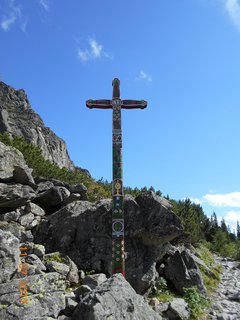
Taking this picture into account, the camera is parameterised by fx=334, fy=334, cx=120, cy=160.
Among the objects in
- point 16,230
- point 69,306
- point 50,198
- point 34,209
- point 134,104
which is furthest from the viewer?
point 50,198

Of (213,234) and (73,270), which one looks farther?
(213,234)

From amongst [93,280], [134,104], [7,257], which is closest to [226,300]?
[93,280]

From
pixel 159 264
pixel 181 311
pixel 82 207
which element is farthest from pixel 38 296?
pixel 159 264

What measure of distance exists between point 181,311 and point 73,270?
4698 mm

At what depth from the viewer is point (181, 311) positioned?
1358 cm

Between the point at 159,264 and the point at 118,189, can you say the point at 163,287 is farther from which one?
the point at 118,189

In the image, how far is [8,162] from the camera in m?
20.1

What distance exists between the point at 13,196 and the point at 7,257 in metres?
6.51

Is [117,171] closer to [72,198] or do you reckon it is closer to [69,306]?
[72,198]

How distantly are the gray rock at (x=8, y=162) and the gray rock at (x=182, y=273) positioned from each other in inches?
392

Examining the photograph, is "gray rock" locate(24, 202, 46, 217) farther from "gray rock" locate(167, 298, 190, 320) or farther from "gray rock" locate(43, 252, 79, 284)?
"gray rock" locate(167, 298, 190, 320)

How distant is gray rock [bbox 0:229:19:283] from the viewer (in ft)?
31.9

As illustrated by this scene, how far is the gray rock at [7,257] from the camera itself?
9716 millimetres

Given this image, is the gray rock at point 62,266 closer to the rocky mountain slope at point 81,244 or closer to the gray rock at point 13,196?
the rocky mountain slope at point 81,244
